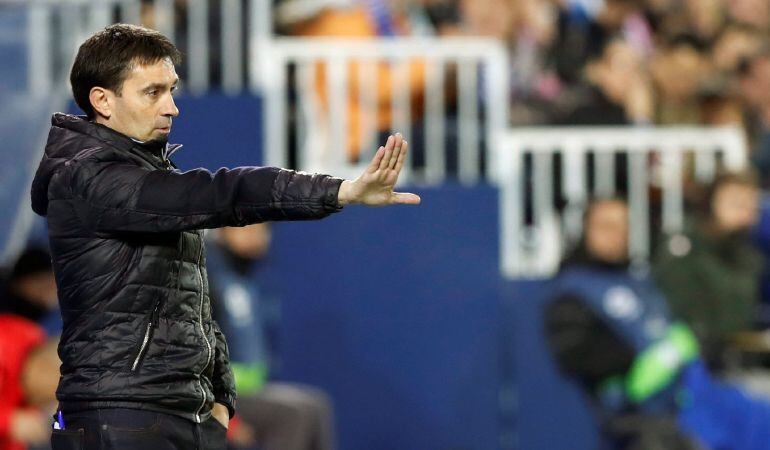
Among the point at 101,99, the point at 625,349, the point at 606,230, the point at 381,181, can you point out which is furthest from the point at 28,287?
the point at 381,181

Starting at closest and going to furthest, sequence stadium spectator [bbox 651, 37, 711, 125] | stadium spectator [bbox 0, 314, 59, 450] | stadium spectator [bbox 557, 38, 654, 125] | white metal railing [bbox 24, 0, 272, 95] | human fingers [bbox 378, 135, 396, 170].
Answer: human fingers [bbox 378, 135, 396, 170], stadium spectator [bbox 0, 314, 59, 450], white metal railing [bbox 24, 0, 272, 95], stadium spectator [bbox 557, 38, 654, 125], stadium spectator [bbox 651, 37, 711, 125]

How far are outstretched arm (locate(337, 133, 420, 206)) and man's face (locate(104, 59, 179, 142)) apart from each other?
537 mm

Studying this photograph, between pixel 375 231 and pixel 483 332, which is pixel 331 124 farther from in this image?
A: pixel 483 332

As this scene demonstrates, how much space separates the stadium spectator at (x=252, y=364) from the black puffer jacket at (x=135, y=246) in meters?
3.88

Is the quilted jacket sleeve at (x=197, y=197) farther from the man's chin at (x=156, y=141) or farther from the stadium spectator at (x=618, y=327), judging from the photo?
the stadium spectator at (x=618, y=327)

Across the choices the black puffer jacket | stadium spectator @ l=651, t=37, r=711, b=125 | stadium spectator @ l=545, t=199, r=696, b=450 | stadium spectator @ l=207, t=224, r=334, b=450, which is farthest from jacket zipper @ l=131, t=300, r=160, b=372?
stadium spectator @ l=651, t=37, r=711, b=125

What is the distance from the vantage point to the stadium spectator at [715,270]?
840cm

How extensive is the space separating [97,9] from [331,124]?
1.38 metres

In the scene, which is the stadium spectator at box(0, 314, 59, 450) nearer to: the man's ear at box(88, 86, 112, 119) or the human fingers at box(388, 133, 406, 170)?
the man's ear at box(88, 86, 112, 119)

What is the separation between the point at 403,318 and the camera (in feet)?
27.7

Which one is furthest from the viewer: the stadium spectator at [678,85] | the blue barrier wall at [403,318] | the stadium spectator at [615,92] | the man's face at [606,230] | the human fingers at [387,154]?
the stadium spectator at [678,85]

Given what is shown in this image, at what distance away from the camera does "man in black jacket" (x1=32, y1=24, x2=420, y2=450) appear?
11.3ft

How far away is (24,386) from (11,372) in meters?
0.09

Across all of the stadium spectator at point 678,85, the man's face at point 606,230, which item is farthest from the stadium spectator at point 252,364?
the stadium spectator at point 678,85
